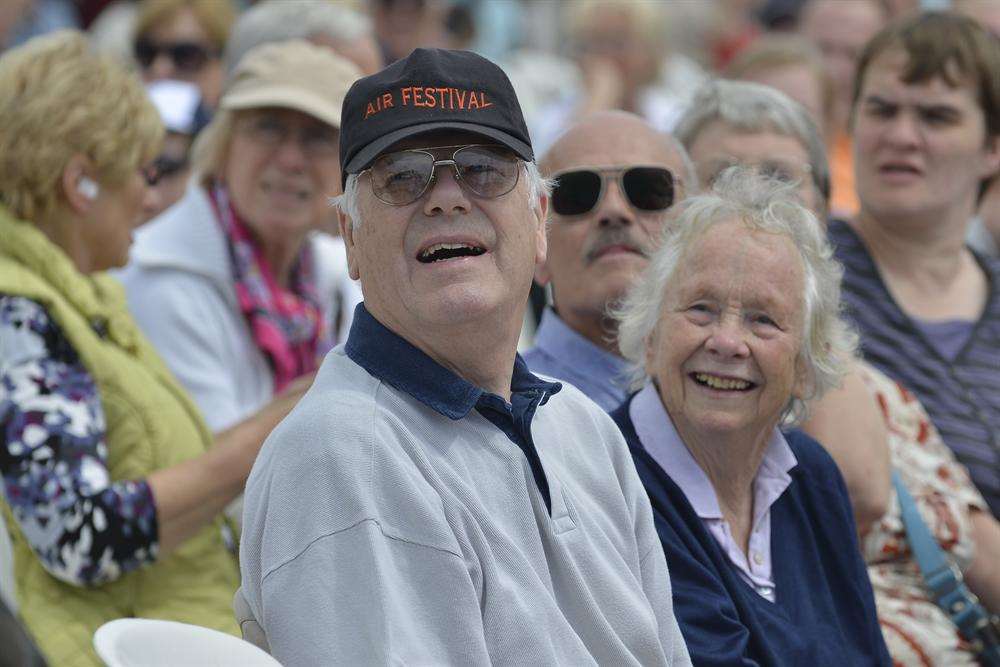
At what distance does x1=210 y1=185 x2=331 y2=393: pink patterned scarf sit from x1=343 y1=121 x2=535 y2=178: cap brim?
177 centimetres

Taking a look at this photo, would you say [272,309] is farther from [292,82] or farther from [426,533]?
[426,533]

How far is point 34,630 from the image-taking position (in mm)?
3123

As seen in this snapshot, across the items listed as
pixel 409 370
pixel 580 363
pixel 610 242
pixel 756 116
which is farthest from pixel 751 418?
pixel 756 116

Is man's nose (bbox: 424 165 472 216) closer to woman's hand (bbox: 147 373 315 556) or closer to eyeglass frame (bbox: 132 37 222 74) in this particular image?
woman's hand (bbox: 147 373 315 556)

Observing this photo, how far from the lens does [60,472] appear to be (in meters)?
3.10

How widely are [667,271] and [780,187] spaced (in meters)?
0.33

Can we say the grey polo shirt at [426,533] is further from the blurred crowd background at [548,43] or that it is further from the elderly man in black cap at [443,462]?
A: the blurred crowd background at [548,43]

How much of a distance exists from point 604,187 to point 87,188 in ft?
4.10

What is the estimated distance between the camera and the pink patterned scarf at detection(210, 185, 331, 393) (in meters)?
4.14

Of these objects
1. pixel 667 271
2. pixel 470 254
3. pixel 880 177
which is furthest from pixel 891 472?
pixel 470 254

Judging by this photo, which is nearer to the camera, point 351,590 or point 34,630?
point 351,590

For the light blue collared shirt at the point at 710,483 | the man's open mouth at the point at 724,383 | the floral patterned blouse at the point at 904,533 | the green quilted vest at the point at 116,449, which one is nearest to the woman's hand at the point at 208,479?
the green quilted vest at the point at 116,449

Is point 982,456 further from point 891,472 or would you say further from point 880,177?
point 880,177

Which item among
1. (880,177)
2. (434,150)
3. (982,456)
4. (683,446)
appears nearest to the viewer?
(434,150)
